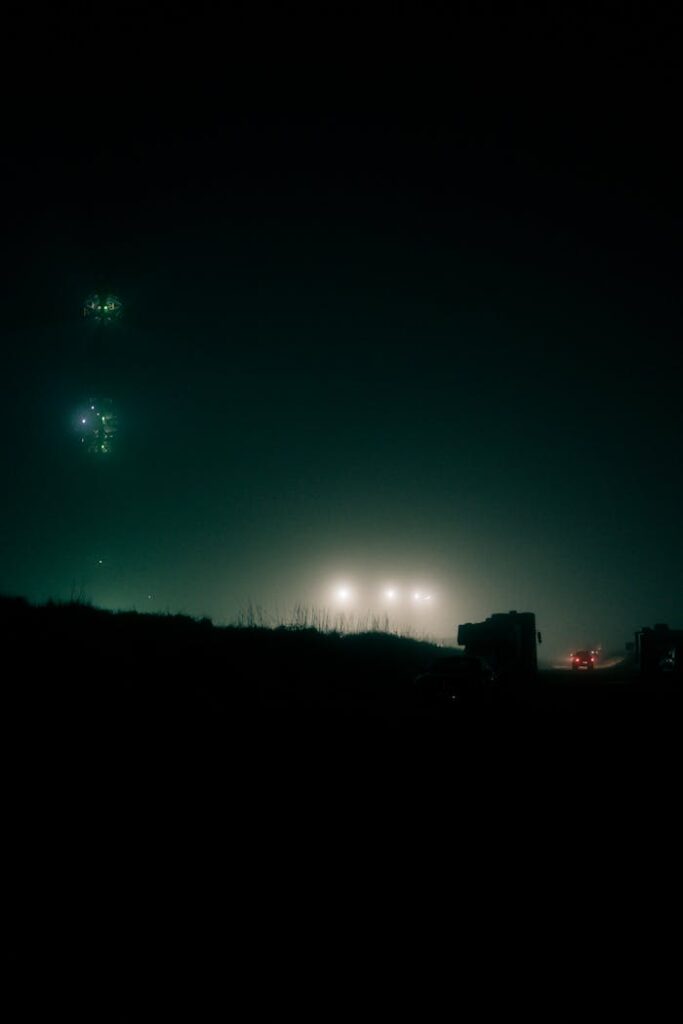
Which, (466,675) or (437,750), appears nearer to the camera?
(437,750)

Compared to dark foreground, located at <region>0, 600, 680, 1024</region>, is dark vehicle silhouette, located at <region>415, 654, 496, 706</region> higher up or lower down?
higher up

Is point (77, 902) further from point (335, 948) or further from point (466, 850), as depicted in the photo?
point (466, 850)

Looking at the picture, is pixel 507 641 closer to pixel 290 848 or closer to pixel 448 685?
A: pixel 448 685

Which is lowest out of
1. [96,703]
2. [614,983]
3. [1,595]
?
[614,983]

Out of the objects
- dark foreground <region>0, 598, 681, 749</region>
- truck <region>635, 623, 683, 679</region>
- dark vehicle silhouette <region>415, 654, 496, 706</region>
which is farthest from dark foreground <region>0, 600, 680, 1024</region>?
truck <region>635, 623, 683, 679</region>

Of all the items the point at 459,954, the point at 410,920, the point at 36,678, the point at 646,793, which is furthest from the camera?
the point at 36,678

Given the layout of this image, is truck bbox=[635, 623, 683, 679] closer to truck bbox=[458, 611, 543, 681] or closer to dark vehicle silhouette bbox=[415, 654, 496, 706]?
truck bbox=[458, 611, 543, 681]

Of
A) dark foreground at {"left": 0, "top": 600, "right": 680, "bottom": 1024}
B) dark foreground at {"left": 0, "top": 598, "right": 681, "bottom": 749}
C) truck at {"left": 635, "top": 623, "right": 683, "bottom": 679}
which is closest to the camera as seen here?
dark foreground at {"left": 0, "top": 600, "right": 680, "bottom": 1024}

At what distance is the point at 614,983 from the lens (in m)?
3.88

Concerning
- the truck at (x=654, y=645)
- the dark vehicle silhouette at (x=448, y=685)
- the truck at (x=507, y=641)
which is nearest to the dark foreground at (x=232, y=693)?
the dark vehicle silhouette at (x=448, y=685)

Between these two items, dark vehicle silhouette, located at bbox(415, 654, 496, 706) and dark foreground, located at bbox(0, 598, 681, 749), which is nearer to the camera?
dark foreground, located at bbox(0, 598, 681, 749)

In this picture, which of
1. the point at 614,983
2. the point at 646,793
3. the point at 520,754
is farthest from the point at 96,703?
the point at 614,983

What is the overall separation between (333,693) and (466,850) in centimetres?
1290

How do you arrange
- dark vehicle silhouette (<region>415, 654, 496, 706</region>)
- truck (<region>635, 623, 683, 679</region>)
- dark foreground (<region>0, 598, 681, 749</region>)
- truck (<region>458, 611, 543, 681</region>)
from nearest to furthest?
dark foreground (<region>0, 598, 681, 749</region>), dark vehicle silhouette (<region>415, 654, 496, 706</region>), truck (<region>458, 611, 543, 681</region>), truck (<region>635, 623, 683, 679</region>)
